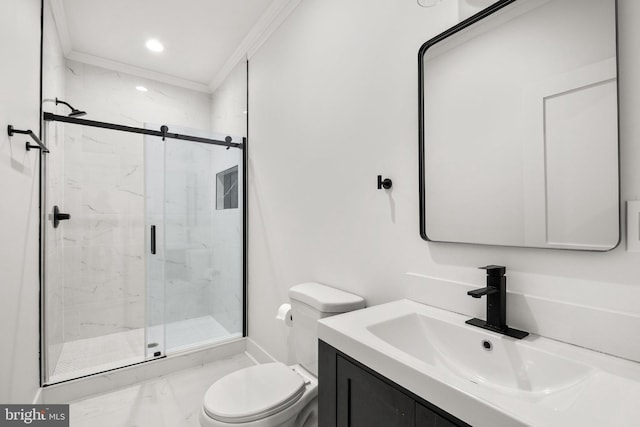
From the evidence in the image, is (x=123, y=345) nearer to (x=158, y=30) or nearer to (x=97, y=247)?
(x=97, y=247)

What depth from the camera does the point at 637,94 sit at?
761 millimetres

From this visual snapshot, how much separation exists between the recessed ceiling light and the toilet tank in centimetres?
240

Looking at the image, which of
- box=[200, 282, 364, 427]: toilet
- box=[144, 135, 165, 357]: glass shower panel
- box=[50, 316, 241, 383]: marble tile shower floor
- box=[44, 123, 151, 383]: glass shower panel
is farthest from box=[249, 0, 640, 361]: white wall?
box=[44, 123, 151, 383]: glass shower panel

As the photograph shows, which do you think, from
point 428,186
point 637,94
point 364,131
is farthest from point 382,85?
point 637,94

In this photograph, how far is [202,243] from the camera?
257 cm

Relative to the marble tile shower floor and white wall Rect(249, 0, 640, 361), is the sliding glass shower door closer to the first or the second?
the marble tile shower floor

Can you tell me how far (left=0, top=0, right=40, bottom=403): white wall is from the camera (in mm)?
1288

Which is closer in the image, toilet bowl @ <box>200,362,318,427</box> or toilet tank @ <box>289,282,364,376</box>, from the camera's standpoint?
toilet bowl @ <box>200,362,318,427</box>

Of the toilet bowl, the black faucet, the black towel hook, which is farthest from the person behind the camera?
the black towel hook

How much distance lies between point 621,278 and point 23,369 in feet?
7.95

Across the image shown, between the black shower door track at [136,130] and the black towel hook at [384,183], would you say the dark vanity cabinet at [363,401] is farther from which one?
the black shower door track at [136,130]

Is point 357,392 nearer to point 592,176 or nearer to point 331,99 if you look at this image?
point 592,176

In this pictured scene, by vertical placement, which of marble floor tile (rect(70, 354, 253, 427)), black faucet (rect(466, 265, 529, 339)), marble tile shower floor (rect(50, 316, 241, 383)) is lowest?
marble floor tile (rect(70, 354, 253, 427))

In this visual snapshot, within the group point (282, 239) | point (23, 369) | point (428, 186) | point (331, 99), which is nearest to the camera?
point (428, 186)
